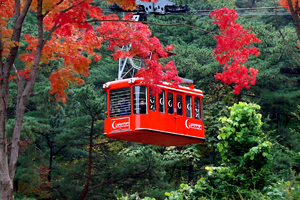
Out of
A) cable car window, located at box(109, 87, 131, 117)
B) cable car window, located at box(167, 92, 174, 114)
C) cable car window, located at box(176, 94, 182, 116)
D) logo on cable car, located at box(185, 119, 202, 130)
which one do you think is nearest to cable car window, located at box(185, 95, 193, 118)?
logo on cable car, located at box(185, 119, 202, 130)

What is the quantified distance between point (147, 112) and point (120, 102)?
3.20ft

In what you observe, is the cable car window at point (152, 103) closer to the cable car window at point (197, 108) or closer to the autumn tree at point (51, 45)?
the cable car window at point (197, 108)

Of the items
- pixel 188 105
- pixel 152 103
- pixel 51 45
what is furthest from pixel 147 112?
pixel 51 45

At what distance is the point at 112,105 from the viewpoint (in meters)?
14.3

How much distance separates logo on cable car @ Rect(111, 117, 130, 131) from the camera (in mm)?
13812

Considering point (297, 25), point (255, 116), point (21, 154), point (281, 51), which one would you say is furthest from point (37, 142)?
point (297, 25)

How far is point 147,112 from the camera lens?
1379cm

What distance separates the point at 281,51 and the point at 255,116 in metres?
16.0

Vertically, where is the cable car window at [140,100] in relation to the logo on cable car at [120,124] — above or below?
above

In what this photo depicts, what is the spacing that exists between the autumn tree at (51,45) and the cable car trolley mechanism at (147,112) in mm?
4215

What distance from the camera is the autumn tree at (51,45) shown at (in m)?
5.98

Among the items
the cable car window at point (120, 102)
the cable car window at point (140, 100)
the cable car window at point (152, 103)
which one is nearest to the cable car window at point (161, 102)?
the cable car window at point (152, 103)

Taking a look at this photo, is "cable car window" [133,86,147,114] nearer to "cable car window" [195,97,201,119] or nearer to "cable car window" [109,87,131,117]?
"cable car window" [109,87,131,117]

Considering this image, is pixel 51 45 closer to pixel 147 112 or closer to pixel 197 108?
pixel 147 112
